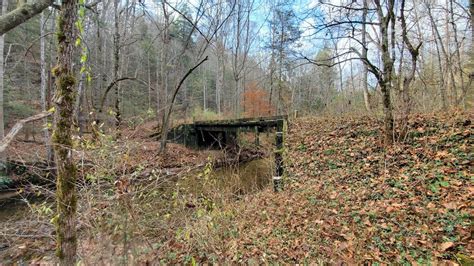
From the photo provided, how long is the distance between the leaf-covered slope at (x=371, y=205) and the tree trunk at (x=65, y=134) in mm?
2435

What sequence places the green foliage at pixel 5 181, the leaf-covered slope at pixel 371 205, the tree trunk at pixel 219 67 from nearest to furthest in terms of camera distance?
the leaf-covered slope at pixel 371 205 < the green foliage at pixel 5 181 < the tree trunk at pixel 219 67

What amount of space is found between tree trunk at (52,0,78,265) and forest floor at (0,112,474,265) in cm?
27

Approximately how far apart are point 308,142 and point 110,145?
6210 mm

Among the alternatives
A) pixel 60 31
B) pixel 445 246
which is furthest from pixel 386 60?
pixel 60 31

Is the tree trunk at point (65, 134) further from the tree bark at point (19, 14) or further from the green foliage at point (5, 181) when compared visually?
the green foliage at point (5, 181)

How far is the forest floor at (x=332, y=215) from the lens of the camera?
2.77m

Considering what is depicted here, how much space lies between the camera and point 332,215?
4.15 metres

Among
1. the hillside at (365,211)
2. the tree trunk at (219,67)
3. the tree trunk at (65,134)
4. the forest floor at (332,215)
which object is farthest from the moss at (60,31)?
the tree trunk at (219,67)

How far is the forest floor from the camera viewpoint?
2.77 metres

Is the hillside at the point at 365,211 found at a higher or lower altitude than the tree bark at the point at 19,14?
lower

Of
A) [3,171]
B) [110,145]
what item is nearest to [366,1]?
[110,145]

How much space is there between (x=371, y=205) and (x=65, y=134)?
455 cm

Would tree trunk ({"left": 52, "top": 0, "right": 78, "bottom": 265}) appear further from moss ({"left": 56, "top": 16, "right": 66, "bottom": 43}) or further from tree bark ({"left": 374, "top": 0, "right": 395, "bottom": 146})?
tree bark ({"left": 374, "top": 0, "right": 395, "bottom": 146})

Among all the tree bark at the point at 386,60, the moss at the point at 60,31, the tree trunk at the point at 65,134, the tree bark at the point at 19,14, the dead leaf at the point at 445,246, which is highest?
the tree bark at the point at 386,60
